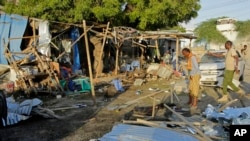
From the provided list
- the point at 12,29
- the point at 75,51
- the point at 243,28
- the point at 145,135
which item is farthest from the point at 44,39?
the point at 243,28

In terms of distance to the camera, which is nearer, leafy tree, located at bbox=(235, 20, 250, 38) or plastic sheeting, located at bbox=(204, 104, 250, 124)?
plastic sheeting, located at bbox=(204, 104, 250, 124)

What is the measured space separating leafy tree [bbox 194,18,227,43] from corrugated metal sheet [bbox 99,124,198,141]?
4925cm

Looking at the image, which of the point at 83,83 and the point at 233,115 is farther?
the point at 83,83

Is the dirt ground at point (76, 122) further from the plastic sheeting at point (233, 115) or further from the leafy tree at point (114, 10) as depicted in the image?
the leafy tree at point (114, 10)

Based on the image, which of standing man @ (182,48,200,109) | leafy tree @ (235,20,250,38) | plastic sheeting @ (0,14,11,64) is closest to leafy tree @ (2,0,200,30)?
plastic sheeting @ (0,14,11,64)

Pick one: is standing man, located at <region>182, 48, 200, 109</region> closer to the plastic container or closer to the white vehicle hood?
the white vehicle hood

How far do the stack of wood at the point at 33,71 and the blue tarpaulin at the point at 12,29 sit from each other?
0.59 metres

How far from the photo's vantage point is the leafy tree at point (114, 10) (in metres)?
15.5

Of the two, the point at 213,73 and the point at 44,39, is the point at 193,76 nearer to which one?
the point at 213,73

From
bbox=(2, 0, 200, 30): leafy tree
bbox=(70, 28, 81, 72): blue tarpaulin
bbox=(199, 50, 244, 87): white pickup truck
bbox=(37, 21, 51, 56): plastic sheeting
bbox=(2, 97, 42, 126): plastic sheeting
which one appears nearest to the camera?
bbox=(2, 97, 42, 126): plastic sheeting

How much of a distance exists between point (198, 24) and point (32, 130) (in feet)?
175

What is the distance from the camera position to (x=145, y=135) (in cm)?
487

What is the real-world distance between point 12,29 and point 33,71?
111 inches

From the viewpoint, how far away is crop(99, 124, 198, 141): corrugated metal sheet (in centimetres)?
480
